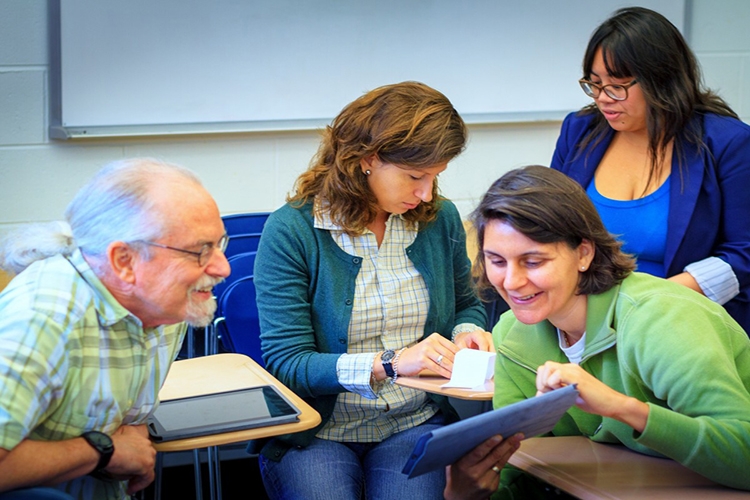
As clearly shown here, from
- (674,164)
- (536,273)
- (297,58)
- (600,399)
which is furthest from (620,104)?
(297,58)

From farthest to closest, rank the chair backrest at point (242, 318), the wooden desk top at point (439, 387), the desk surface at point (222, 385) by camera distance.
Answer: the chair backrest at point (242, 318), the wooden desk top at point (439, 387), the desk surface at point (222, 385)

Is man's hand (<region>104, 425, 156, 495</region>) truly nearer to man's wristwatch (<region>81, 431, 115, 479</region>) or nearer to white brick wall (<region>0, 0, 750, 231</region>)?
man's wristwatch (<region>81, 431, 115, 479</region>)

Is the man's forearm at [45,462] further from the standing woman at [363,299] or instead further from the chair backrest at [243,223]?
the chair backrest at [243,223]

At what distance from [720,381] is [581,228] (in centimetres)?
38

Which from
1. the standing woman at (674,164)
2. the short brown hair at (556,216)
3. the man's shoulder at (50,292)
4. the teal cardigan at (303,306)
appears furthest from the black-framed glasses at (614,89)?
the man's shoulder at (50,292)

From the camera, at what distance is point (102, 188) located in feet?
4.73

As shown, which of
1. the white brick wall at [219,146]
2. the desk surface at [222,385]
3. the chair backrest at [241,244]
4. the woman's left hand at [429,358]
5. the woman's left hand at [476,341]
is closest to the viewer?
the desk surface at [222,385]

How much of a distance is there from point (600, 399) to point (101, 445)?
85 cm

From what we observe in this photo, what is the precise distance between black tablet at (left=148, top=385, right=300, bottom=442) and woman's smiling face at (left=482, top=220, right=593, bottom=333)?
50cm

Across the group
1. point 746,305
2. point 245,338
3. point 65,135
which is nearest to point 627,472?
point 746,305

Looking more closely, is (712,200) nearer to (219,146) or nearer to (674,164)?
(674,164)

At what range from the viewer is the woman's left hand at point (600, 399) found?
1409 millimetres

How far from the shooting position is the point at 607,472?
4.98ft

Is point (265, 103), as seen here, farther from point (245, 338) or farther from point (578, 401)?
point (578, 401)
